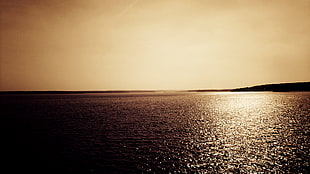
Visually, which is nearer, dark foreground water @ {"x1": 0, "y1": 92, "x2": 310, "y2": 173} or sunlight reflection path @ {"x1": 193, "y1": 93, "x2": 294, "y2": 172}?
dark foreground water @ {"x1": 0, "y1": 92, "x2": 310, "y2": 173}

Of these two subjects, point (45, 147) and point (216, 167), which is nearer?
point (216, 167)

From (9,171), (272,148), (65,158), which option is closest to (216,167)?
(272,148)

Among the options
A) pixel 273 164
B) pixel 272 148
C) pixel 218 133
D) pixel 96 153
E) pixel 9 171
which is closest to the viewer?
pixel 9 171

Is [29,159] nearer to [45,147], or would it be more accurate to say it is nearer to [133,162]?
[45,147]

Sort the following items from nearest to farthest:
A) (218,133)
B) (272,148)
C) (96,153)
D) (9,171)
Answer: (9,171) < (96,153) < (272,148) < (218,133)

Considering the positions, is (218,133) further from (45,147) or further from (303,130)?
(45,147)

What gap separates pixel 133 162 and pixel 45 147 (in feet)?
61.3

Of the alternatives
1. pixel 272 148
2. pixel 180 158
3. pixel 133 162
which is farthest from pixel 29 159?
pixel 272 148

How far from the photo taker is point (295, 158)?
27.9m

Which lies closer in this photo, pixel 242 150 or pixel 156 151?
pixel 156 151

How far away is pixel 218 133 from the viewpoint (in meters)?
44.9

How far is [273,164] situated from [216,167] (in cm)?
856

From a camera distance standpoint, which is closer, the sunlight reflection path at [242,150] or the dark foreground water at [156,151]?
the dark foreground water at [156,151]

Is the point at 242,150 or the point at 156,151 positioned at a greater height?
the point at 156,151
